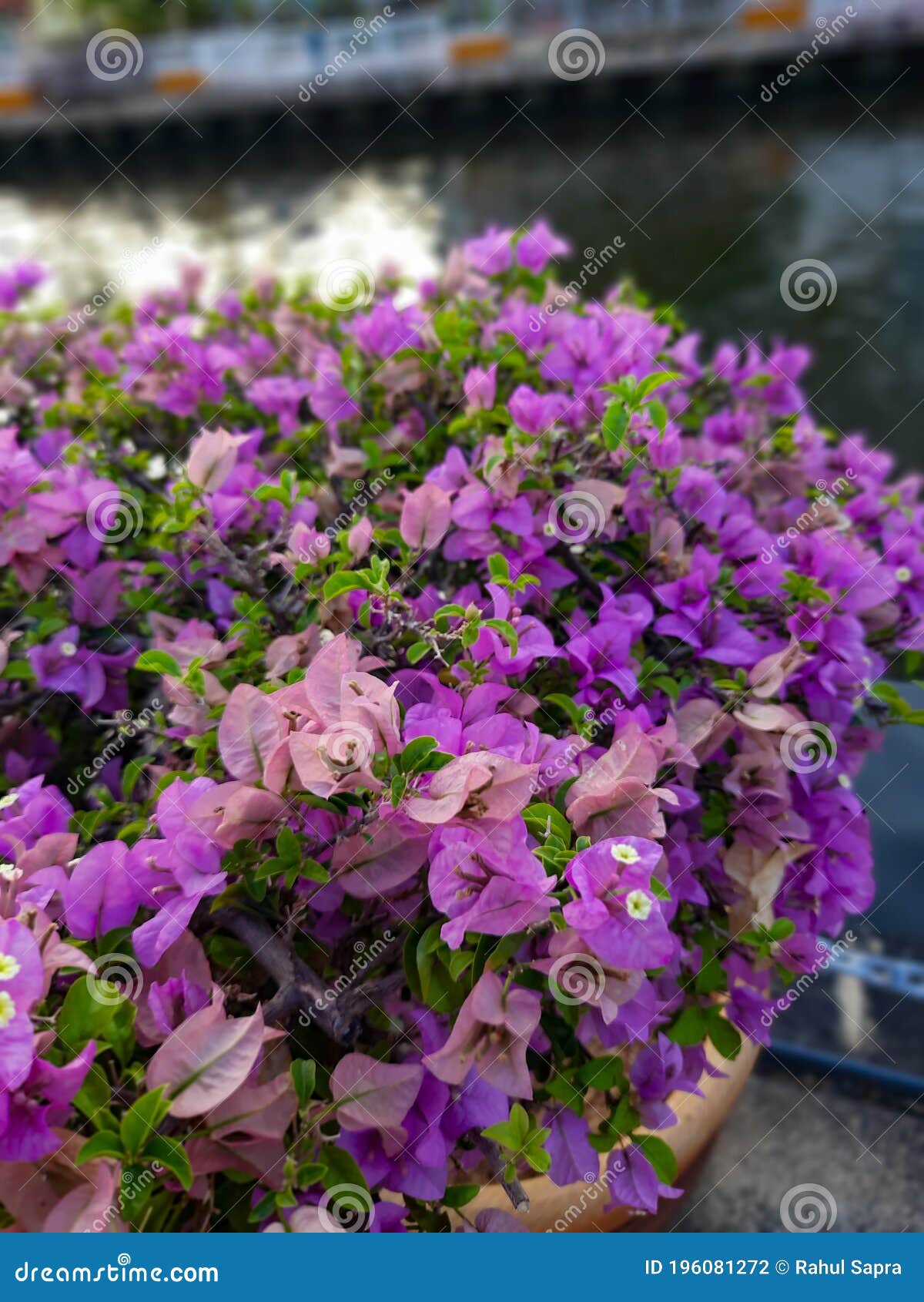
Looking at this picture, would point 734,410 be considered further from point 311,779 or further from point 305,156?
point 305,156

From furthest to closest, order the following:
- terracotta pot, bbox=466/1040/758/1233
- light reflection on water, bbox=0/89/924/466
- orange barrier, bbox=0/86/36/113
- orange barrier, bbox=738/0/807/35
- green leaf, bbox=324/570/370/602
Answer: orange barrier, bbox=0/86/36/113, orange barrier, bbox=738/0/807/35, light reflection on water, bbox=0/89/924/466, terracotta pot, bbox=466/1040/758/1233, green leaf, bbox=324/570/370/602

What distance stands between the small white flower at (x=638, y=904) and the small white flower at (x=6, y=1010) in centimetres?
31

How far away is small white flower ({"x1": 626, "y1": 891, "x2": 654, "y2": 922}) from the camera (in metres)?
0.54

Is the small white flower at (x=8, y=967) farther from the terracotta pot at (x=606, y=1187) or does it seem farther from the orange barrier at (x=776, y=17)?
the orange barrier at (x=776, y=17)

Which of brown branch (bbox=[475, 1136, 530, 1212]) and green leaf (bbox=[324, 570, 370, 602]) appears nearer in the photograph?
brown branch (bbox=[475, 1136, 530, 1212])

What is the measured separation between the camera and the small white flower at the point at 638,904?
0.54 metres

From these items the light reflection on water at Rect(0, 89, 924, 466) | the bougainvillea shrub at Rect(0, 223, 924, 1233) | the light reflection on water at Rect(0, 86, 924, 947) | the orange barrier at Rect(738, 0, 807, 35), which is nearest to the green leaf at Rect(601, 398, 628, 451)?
the bougainvillea shrub at Rect(0, 223, 924, 1233)

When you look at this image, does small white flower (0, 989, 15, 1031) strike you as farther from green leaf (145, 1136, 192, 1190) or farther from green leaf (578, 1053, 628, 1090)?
green leaf (578, 1053, 628, 1090)

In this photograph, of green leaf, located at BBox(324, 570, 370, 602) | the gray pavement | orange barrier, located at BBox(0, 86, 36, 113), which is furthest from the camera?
orange barrier, located at BBox(0, 86, 36, 113)

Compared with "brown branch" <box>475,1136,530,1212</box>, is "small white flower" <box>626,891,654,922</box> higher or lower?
higher

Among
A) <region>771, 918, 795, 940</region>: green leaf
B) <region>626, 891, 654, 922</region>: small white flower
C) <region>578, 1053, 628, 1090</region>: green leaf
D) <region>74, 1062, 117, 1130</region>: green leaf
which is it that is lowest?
<region>74, 1062, 117, 1130</region>: green leaf

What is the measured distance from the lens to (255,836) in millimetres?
625

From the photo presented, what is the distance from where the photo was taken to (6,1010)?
51 cm

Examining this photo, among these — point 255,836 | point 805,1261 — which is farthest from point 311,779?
point 805,1261
